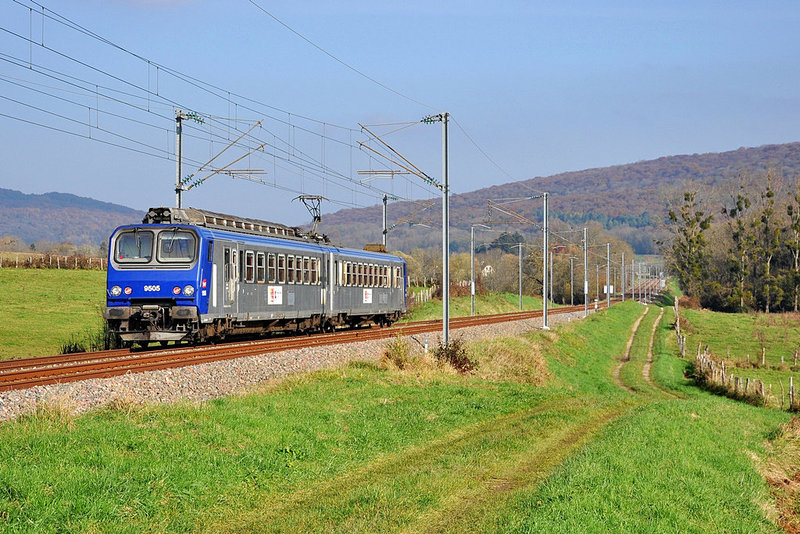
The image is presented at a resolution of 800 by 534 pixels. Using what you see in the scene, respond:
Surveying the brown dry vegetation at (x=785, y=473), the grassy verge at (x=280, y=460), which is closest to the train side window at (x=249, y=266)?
the grassy verge at (x=280, y=460)

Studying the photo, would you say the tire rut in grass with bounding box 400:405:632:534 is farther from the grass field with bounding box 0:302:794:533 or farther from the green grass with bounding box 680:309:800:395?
the green grass with bounding box 680:309:800:395

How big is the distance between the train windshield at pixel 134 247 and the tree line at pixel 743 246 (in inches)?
3625

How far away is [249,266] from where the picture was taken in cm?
2856

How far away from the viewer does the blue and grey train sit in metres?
25.1

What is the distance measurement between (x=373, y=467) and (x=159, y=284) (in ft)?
49.3

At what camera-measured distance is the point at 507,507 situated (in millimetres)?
9695

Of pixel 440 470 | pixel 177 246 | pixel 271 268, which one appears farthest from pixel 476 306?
pixel 440 470

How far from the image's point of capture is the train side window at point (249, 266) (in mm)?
28344

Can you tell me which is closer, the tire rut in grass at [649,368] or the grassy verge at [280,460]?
the grassy verge at [280,460]

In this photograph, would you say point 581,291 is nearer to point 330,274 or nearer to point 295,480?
point 330,274

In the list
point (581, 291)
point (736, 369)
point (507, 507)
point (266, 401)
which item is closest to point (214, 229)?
point (266, 401)

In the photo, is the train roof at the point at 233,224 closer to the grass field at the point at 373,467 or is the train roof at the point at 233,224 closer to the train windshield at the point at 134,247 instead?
the train windshield at the point at 134,247

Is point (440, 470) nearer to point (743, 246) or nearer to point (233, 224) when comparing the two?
point (233, 224)

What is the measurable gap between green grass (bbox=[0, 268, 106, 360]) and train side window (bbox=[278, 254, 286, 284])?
6254 mm
